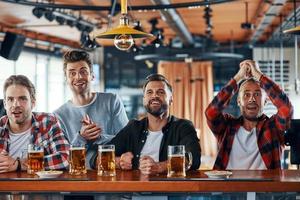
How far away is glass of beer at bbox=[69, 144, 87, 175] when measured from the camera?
2.83 metres

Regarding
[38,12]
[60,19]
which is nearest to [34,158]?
[38,12]

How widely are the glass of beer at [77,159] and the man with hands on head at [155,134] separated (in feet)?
1.01

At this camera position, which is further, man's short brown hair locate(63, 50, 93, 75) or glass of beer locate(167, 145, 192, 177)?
man's short brown hair locate(63, 50, 93, 75)

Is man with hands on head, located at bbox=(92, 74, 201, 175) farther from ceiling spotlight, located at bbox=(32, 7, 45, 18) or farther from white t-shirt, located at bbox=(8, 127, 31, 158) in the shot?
ceiling spotlight, located at bbox=(32, 7, 45, 18)

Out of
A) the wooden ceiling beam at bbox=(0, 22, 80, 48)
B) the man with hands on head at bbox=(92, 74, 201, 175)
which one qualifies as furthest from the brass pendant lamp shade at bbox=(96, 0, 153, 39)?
the wooden ceiling beam at bbox=(0, 22, 80, 48)

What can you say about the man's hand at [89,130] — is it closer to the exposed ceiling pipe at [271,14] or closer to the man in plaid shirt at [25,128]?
the man in plaid shirt at [25,128]

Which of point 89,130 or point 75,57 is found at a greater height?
point 75,57

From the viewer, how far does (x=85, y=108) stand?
3.73 meters

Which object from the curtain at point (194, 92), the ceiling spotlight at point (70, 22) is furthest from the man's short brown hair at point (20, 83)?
the curtain at point (194, 92)

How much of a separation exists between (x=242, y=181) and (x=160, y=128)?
37.9 inches

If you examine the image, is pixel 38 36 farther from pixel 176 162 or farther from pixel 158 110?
pixel 176 162

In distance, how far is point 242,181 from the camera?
8.09ft

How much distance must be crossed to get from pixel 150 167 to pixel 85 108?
107 centimetres

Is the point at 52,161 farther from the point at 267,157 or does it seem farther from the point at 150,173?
the point at 267,157
